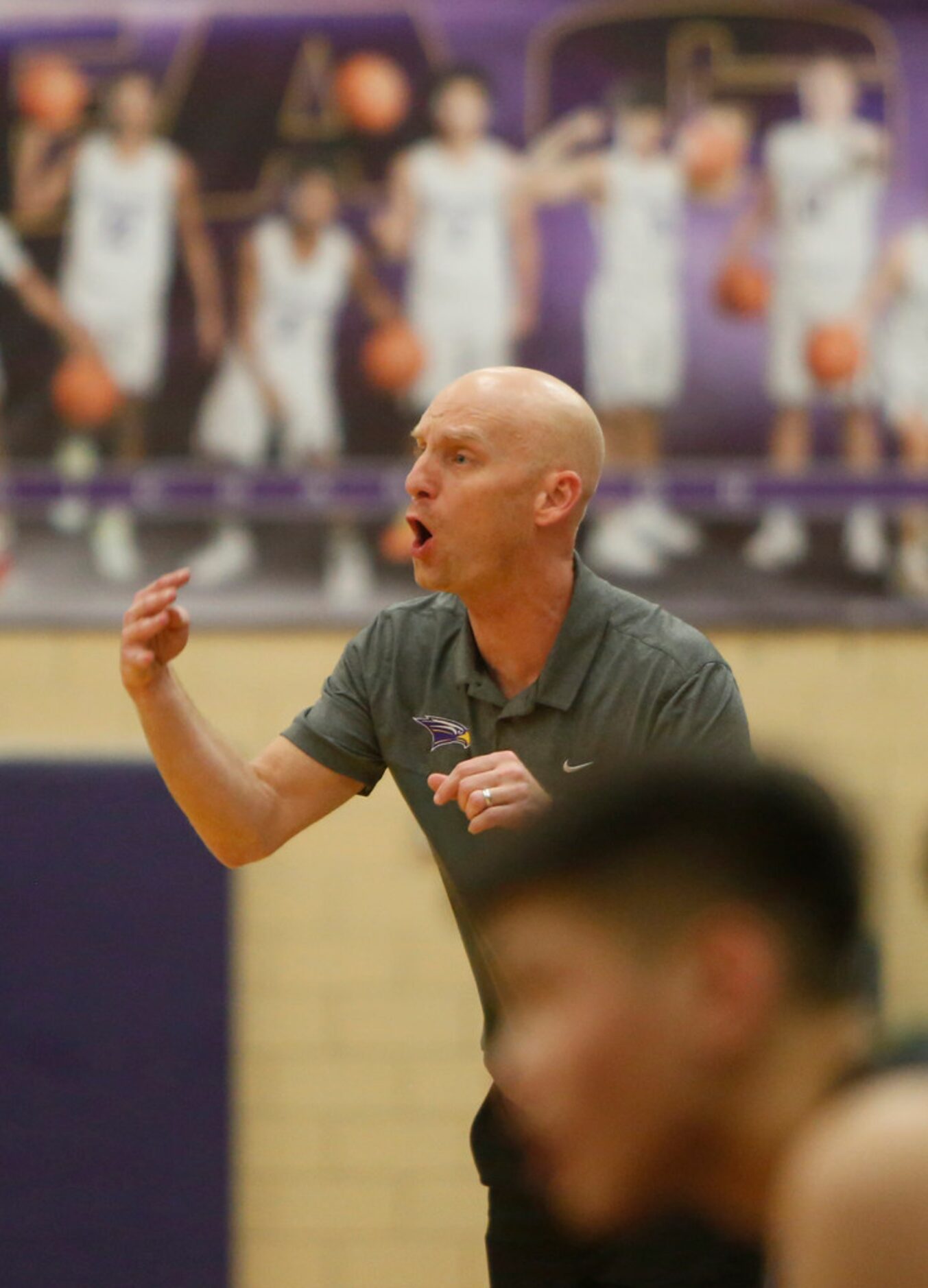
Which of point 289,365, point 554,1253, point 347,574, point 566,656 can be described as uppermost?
point 289,365

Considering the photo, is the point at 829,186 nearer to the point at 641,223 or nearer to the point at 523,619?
the point at 641,223

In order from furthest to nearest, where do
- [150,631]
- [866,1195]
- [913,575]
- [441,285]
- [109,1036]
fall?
[441,285] → [913,575] → [109,1036] → [150,631] → [866,1195]

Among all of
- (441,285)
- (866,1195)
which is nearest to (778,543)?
(441,285)

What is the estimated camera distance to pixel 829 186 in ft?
15.4

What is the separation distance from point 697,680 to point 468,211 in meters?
2.47

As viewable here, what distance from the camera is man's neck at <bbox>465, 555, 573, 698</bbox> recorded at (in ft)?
9.15

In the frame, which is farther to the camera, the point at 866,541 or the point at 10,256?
the point at 10,256

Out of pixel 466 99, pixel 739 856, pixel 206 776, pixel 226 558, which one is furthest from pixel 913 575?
pixel 739 856

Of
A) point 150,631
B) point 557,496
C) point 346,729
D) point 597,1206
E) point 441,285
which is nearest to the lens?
point 597,1206

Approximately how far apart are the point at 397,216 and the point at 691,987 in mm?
3978

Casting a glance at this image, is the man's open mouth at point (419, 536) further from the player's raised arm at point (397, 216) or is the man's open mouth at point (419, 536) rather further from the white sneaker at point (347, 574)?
the player's raised arm at point (397, 216)

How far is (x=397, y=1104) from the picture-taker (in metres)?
4.66

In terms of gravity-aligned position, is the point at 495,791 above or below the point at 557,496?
below

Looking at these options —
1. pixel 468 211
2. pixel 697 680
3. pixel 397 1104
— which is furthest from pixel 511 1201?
pixel 468 211
